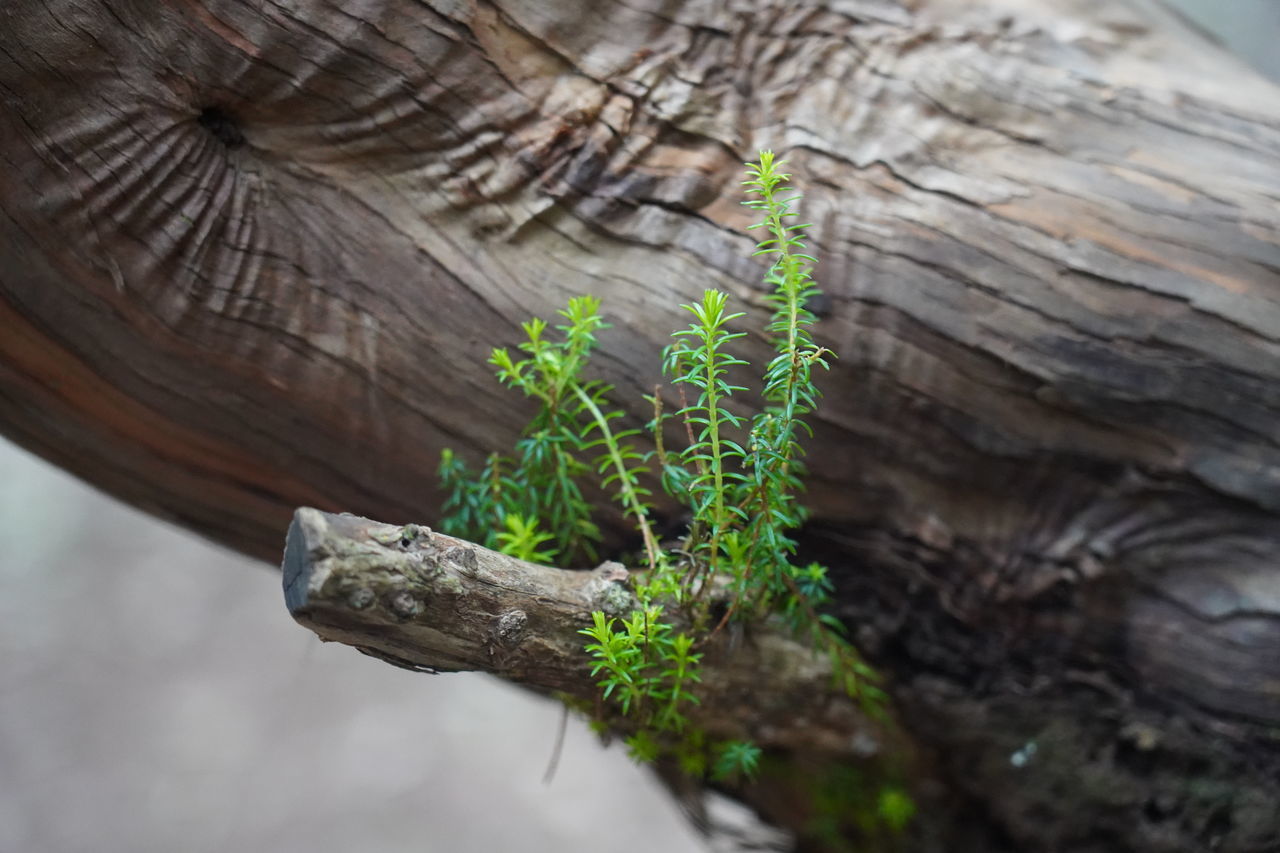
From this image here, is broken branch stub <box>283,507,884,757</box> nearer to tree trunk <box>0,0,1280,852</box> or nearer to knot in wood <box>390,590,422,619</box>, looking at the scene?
knot in wood <box>390,590,422,619</box>

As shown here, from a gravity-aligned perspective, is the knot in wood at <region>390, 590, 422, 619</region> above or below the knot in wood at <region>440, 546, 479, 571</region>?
below

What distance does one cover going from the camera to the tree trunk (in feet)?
4.69

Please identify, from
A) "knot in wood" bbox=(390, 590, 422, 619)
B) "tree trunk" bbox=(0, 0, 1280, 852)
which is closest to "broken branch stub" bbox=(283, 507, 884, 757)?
"knot in wood" bbox=(390, 590, 422, 619)

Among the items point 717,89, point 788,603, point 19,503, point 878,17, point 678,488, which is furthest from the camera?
point 19,503

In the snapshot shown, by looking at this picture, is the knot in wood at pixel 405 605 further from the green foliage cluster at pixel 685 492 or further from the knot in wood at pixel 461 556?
the green foliage cluster at pixel 685 492

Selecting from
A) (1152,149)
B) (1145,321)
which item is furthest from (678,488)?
(1152,149)

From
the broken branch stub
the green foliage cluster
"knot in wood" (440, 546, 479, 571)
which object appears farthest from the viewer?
the green foliage cluster

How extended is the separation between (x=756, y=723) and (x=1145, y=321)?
99 centimetres

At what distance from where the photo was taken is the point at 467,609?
1122 mm

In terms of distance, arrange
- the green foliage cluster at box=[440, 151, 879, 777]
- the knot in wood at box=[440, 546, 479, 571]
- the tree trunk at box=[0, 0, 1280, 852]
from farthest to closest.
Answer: the tree trunk at box=[0, 0, 1280, 852] → the green foliage cluster at box=[440, 151, 879, 777] → the knot in wood at box=[440, 546, 479, 571]

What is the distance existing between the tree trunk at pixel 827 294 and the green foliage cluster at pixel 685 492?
0.10 metres

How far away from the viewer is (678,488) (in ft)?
4.42

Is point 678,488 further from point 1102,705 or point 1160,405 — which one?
point 1102,705

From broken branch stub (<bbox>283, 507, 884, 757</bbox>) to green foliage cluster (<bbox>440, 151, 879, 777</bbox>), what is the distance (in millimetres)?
47
